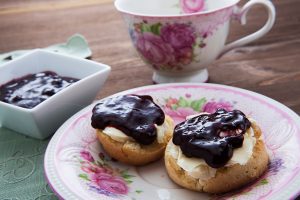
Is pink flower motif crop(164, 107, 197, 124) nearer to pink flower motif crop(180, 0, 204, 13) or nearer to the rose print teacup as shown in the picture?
the rose print teacup

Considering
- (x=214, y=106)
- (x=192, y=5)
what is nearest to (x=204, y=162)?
(x=214, y=106)

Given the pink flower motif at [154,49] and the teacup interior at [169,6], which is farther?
the teacup interior at [169,6]

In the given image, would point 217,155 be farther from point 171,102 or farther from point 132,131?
point 171,102

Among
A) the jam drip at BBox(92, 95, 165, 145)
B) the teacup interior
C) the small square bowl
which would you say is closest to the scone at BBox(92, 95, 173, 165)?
the jam drip at BBox(92, 95, 165, 145)

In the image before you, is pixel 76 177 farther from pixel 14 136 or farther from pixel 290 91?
pixel 290 91

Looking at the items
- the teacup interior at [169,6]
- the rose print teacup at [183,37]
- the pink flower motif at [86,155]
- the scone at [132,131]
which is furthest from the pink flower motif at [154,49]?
the pink flower motif at [86,155]

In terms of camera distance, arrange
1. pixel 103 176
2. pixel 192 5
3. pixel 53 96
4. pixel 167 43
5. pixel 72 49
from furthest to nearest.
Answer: pixel 72 49 → pixel 192 5 → pixel 167 43 → pixel 53 96 → pixel 103 176

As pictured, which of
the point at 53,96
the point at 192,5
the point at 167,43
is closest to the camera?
the point at 53,96

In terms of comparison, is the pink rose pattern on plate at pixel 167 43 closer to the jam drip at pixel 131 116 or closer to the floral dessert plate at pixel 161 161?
the floral dessert plate at pixel 161 161

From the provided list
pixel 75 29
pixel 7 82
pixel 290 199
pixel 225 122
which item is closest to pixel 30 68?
pixel 7 82
